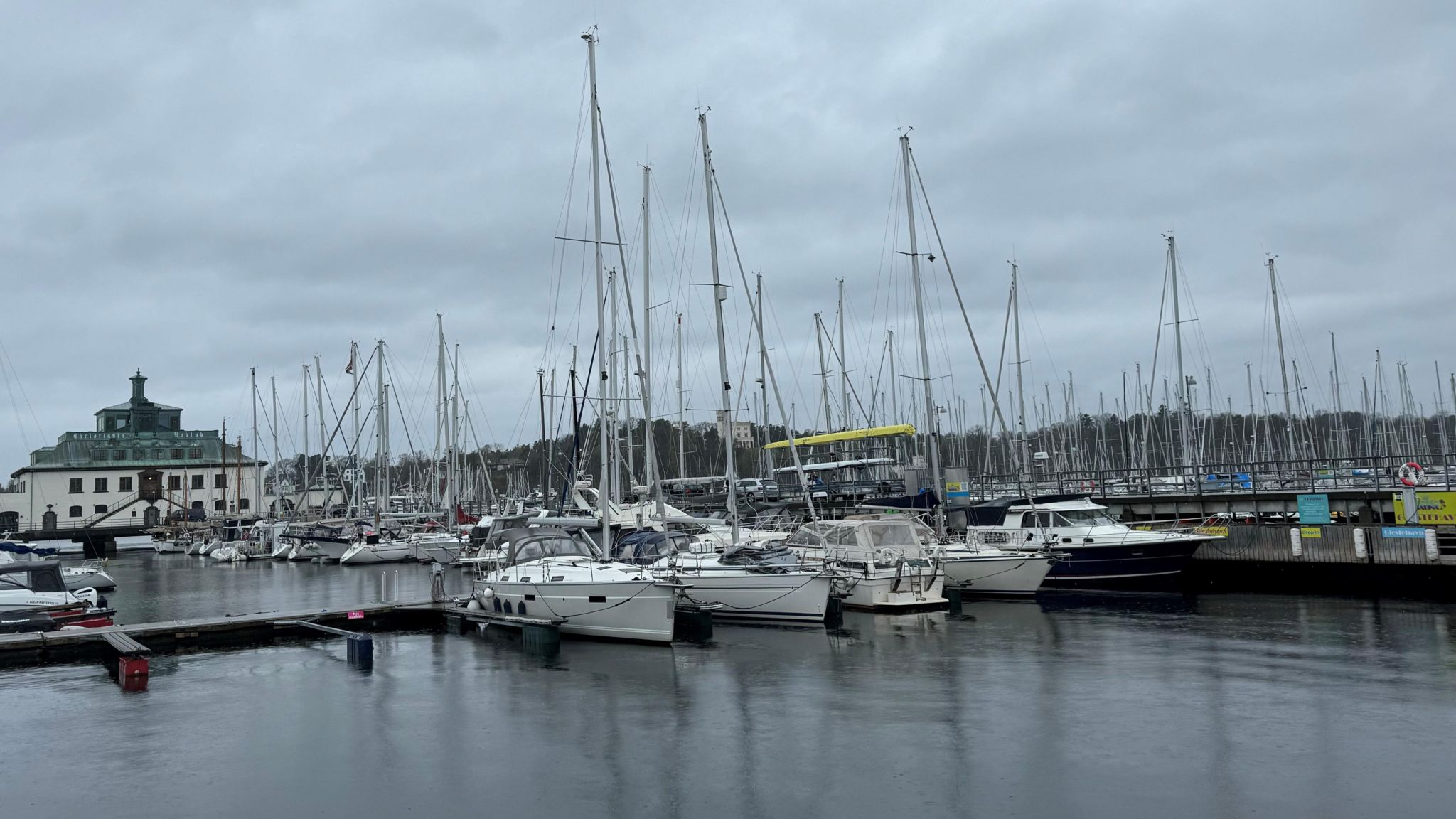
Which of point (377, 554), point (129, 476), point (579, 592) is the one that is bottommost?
point (377, 554)

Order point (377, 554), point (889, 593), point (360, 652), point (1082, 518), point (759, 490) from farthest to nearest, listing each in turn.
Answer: point (377, 554)
point (759, 490)
point (1082, 518)
point (889, 593)
point (360, 652)

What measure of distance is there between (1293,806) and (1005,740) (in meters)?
3.88

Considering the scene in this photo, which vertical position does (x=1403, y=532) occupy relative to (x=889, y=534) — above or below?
below

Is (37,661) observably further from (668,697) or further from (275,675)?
(668,697)

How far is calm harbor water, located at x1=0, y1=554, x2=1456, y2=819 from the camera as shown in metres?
11.8

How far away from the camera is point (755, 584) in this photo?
26703 millimetres

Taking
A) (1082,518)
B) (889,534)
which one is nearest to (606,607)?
(889,534)

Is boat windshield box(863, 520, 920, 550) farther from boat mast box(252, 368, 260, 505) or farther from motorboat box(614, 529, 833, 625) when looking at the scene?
boat mast box(252, 368, 260, 505)

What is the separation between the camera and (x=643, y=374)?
110ft

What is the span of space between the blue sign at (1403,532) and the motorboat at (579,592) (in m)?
23.6

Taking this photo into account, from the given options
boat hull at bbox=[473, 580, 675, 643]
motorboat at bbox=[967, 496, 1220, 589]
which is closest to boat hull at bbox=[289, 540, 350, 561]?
boat hull at bbox=[473, 580, 675, 643]

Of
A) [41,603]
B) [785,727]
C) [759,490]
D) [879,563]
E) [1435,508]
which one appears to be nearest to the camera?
[785,727]

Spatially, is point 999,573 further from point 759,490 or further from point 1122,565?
point 759,490

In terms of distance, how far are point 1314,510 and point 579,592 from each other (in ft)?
84.7
